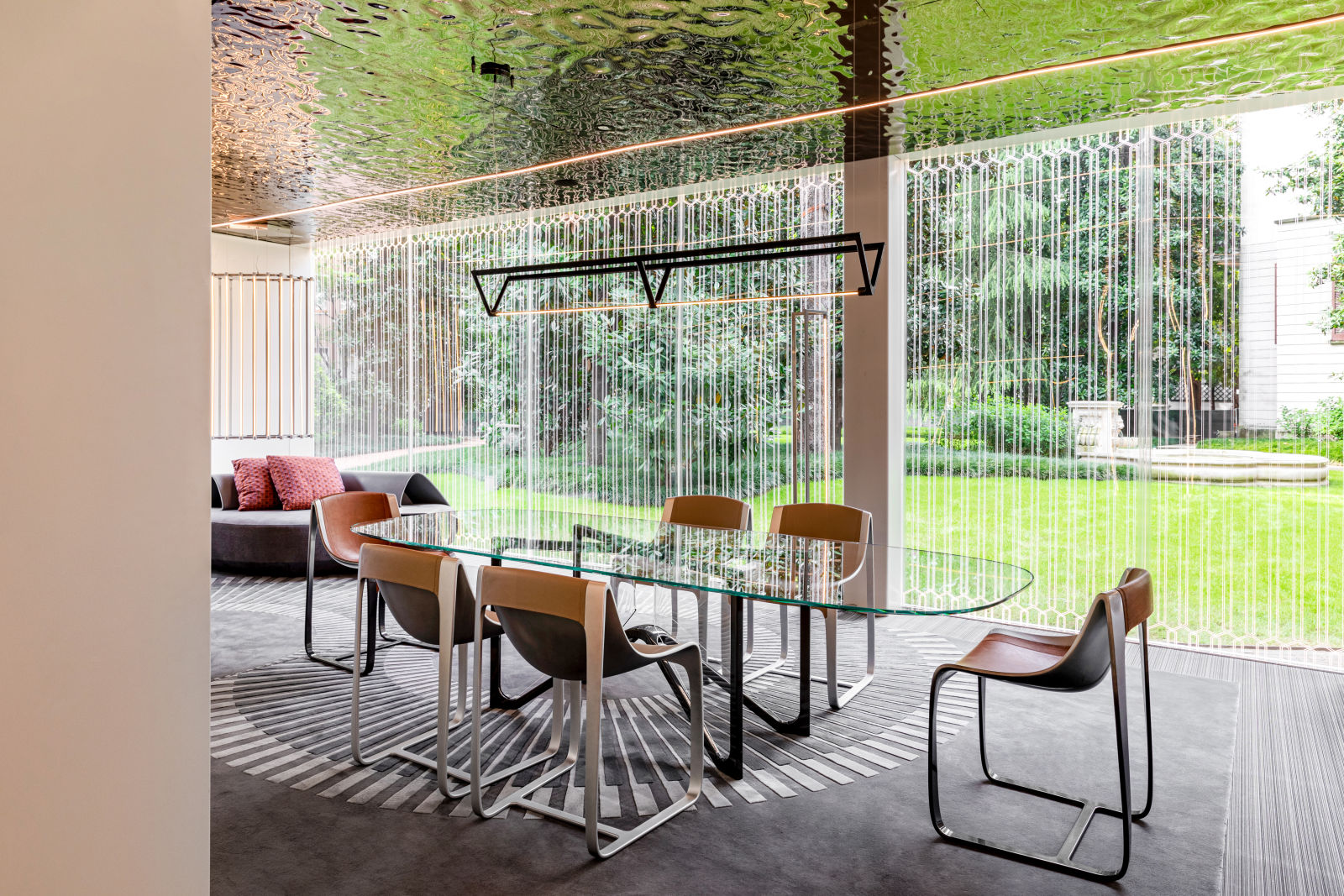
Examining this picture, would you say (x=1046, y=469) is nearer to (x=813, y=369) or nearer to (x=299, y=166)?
(x=813, y=369)

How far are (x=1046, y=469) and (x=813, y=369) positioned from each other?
1.65 m

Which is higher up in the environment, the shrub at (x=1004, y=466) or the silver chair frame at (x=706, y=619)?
→ the shrub at (x=1004, y=466)

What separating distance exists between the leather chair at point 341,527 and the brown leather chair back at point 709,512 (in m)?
1.55

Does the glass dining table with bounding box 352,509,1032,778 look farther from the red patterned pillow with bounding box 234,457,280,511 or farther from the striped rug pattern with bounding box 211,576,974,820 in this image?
the red patterned pillow with bounding box 234,457,280,511

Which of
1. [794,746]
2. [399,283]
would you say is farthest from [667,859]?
[399,283]

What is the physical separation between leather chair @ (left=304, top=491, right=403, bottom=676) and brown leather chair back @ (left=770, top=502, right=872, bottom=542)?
209 cm

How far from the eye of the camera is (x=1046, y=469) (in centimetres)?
524

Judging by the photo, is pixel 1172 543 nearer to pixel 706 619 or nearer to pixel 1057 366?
pixel 1057 366

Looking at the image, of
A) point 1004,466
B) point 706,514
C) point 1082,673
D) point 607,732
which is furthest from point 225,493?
point 1082,673

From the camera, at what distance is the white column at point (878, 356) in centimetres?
558

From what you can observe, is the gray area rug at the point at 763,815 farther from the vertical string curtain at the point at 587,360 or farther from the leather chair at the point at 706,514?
the vertical string curtain at the point at 587,360

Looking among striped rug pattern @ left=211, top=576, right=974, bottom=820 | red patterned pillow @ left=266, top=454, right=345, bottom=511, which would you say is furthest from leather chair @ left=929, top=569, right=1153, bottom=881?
red patterned pillow @ left=266, top=454, right=345, bottom=511

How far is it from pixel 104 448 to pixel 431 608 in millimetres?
1911

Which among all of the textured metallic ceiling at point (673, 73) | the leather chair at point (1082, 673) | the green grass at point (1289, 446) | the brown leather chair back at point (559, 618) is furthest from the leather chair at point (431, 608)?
the green grass at point (1289, 446)
